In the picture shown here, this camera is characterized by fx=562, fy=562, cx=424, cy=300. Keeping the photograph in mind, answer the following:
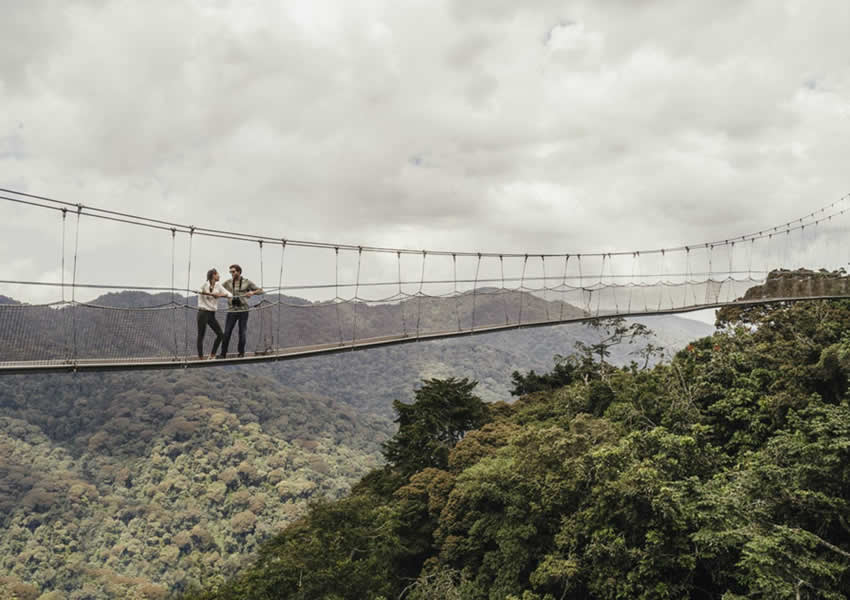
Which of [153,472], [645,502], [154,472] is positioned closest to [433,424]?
[645,502]

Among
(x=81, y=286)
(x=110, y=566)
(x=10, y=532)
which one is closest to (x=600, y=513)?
(x=81, y=286)

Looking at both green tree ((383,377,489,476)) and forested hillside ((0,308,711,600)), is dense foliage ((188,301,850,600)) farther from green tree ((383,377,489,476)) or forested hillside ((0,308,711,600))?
forested hillside ((0,308,711,600))

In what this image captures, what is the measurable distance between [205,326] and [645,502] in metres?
11.0

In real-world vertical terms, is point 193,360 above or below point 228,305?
below

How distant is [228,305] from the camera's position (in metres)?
9.17

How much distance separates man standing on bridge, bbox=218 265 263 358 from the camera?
8984 mm

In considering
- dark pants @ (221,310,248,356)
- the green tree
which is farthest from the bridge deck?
the green tree

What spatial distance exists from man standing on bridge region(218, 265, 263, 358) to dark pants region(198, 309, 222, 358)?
0.12 meters

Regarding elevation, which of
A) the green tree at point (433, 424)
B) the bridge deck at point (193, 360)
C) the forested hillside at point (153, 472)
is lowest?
the forested hillside at point (153, 472)

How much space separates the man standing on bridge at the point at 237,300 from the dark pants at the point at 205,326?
12cm

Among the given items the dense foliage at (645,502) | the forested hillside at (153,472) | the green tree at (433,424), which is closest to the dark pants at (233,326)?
the dense foliage at (645,502)

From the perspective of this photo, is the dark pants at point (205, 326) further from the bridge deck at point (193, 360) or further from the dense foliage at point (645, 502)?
the dense foliage at point (645, 502)

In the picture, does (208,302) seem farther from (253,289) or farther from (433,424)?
(433,424)

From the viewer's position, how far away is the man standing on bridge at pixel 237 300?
8984mm
